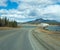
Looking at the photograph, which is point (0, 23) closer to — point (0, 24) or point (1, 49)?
point (0, 24)

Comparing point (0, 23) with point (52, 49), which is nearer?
point (52, 49)

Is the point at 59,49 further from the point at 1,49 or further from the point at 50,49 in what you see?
the point at 1,49

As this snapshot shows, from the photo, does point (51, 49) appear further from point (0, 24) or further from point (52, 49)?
point (0, 24)

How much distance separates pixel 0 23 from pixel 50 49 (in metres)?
122

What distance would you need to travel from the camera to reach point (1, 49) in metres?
12.6

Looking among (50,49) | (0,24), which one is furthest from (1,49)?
(0,24)

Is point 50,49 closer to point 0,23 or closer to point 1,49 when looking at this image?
point 1,49

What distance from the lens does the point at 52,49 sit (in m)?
13.1

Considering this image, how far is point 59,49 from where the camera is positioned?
1293cm

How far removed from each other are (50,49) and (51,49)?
8 centimetres

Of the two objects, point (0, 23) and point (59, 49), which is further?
point (0, 23)

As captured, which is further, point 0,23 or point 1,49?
point 0,23

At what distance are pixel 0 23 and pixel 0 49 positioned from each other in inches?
4806

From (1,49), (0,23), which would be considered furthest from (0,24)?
(1,49)
